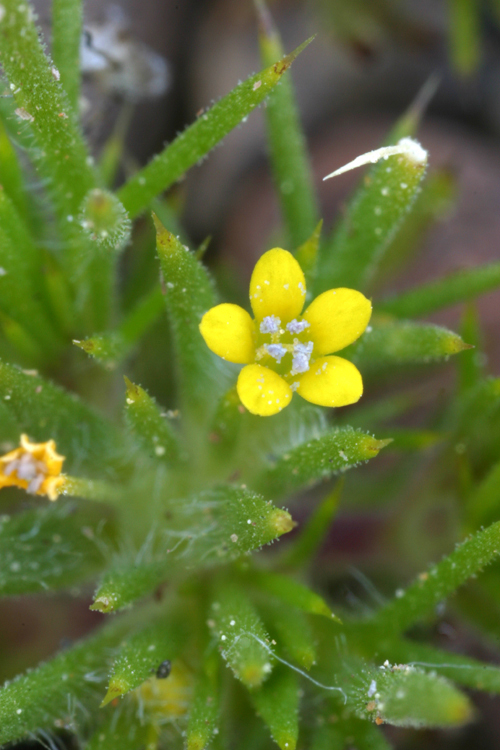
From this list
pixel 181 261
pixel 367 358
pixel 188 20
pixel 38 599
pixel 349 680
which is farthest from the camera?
pixel 188 20

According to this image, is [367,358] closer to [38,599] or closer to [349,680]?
[349,680]

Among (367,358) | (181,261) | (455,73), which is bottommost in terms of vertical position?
(367,358)

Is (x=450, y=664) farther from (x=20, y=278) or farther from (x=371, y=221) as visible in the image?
(x=20, y=278)

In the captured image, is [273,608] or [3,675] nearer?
[273,608]

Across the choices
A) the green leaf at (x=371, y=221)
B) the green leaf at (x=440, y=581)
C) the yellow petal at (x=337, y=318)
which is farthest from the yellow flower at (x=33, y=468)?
the green leaf at (x=371, y=221)

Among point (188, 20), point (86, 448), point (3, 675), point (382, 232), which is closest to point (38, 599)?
point (3, 675)

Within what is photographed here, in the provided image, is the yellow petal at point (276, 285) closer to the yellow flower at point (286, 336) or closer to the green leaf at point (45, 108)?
the yellow flower at point (286, 336)
